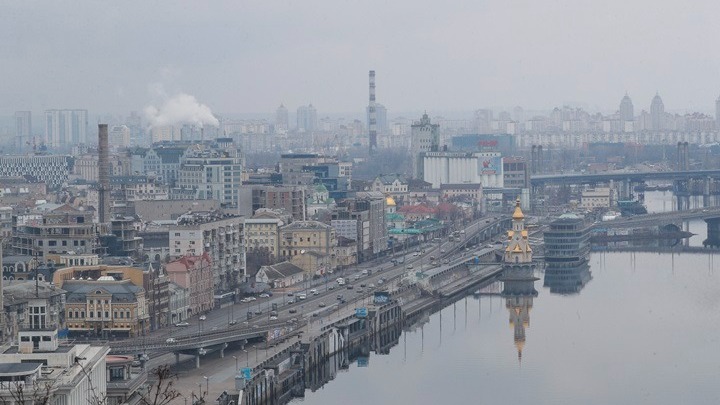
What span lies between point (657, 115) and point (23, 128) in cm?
3353

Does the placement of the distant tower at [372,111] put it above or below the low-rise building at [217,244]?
above

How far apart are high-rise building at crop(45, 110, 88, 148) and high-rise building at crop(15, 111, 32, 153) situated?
77 centimetres

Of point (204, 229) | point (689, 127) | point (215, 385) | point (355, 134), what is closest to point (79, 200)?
point (204, 229)

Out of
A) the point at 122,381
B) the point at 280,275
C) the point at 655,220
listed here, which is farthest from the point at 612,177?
the point at 122,381

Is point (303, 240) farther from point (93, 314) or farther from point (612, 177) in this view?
point (612, 177)

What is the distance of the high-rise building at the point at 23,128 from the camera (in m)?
61.0

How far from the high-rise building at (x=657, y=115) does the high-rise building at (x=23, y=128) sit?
32.7 metres

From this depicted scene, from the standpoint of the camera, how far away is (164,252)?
21031mm

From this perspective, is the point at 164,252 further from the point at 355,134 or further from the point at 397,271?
the point at 355,134

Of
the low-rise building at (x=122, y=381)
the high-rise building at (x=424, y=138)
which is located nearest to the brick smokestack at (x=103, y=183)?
the low-rise building at (x=122, y=381)

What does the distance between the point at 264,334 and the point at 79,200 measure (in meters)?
13.6

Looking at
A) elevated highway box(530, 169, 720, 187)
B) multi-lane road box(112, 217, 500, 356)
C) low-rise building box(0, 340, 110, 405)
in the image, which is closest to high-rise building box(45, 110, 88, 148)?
elevated highway box(530, 169, 720, 187)

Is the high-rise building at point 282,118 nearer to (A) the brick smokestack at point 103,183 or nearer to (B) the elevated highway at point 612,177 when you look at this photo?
(B) the elevated highway at point 612,177

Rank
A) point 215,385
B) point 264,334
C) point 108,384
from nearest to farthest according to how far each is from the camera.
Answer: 1. point 108,384
2. point 215,385
3. point 264,334
